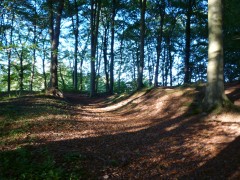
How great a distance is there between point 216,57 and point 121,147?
193 inches

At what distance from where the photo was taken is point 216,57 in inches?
344

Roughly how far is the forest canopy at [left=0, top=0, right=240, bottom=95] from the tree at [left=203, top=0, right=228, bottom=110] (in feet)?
11.6

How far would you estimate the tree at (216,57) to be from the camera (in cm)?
874

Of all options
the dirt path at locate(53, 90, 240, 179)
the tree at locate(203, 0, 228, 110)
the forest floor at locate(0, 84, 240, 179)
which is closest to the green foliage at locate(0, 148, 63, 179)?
the forest floor at locate(0, 84, 240, 179)

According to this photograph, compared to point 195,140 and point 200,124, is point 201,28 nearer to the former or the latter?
point 200,124

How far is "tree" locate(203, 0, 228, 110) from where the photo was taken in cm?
874

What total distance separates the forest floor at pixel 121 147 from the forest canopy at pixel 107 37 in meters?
3.13

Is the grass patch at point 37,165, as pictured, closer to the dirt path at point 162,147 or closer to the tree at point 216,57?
the dirt path at point 162,147

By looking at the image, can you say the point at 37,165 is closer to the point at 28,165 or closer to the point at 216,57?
the point at 28,165

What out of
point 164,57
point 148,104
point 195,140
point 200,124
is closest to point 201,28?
point 148,104

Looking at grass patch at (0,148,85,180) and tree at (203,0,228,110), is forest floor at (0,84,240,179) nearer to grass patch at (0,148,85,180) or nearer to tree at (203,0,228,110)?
grass patch at (0,148,85,180)

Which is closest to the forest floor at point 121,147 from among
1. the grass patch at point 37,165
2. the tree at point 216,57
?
the grass patch at point 37,165

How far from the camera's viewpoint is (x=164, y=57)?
134 ft

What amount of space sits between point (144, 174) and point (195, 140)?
7.77 feet
